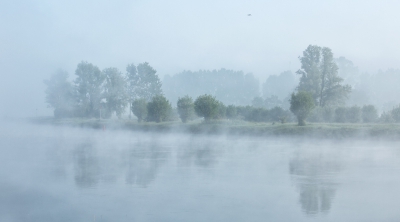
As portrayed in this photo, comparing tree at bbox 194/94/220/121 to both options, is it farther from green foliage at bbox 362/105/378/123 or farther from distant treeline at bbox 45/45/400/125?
green foliage at bbox 362/105/378/123

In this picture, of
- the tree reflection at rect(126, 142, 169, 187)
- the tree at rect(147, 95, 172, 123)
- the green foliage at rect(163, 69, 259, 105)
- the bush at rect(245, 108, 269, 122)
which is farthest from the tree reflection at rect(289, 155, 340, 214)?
the green foliage at rect(163, 69, 259, 105)

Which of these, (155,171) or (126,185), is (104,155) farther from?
(126,185)

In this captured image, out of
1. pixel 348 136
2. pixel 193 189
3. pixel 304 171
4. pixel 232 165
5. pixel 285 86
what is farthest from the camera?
pixel 285 86

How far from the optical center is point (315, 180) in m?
11.4

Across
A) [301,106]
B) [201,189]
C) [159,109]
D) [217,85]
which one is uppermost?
[217,85]

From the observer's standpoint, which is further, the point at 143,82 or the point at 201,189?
the point at 143,82

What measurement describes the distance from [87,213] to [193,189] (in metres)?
2.94

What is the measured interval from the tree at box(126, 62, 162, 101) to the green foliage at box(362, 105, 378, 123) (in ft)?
111

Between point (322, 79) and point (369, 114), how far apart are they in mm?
10297

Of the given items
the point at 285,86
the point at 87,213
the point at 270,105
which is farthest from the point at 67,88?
the point at 87,213

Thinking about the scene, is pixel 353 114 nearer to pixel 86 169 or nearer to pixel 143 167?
pixel 143 167

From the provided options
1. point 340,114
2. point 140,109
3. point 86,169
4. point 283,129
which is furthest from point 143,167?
point 140,109

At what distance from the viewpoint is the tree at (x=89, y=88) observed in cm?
6388

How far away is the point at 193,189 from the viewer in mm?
10148
